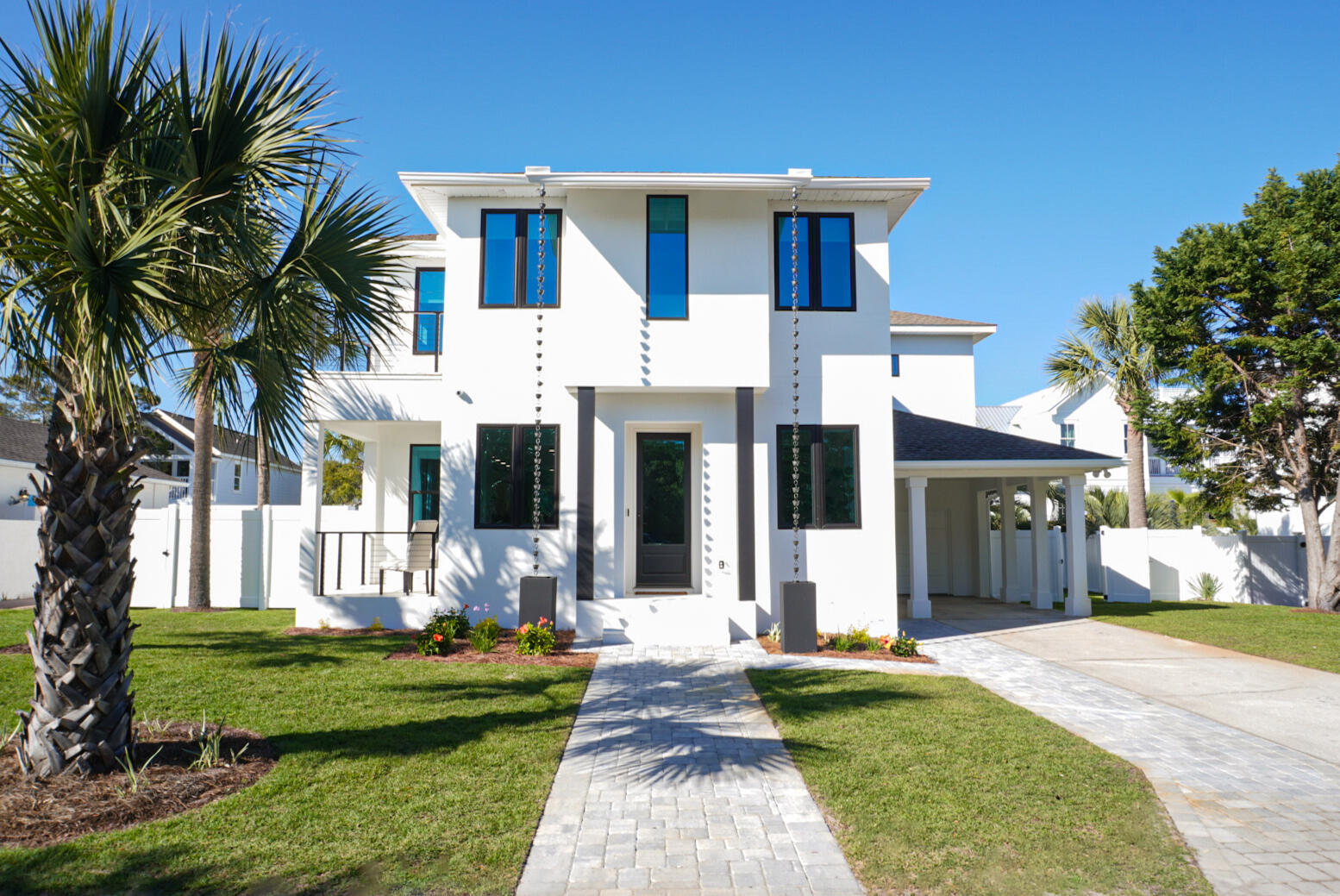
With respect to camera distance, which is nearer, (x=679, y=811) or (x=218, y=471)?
(x=679, y=811)

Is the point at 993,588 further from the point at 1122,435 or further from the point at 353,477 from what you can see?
the point at 353,477

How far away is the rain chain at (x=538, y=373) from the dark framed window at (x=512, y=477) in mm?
147

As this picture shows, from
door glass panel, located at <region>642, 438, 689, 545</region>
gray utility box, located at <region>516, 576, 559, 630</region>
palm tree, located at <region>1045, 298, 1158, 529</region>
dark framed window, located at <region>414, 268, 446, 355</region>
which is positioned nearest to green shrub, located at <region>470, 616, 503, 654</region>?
gray utility box, located at <region>516, 576, 559, 630</region>

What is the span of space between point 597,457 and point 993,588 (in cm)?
1163

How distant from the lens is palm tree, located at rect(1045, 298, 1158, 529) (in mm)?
22422

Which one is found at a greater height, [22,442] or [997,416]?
[997,416]

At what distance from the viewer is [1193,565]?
2016cm

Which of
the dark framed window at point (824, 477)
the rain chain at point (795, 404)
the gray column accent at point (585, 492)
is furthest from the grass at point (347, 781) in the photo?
the dark framed window at point (824, 477)

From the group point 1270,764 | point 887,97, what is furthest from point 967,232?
point 1270,764

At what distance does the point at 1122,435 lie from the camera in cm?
3556

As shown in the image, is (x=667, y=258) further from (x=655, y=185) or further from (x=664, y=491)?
(x=664, y=491)

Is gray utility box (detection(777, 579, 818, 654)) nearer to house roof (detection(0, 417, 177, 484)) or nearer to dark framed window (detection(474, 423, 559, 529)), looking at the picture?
dark framed window (detection(474, 423, 559, 529))

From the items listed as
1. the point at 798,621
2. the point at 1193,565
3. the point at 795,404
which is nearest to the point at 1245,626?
the point at 1193,565

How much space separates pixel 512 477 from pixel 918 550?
25.0ft
